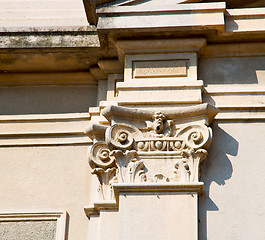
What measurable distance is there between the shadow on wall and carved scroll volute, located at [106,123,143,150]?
0.76 meters

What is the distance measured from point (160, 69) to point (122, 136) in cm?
93

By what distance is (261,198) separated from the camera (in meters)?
7.75

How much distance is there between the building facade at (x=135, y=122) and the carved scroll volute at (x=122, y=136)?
0.01 metres

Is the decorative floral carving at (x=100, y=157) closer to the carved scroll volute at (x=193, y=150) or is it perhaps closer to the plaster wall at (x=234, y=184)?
the carved scroll volute at (x=193, y=150)

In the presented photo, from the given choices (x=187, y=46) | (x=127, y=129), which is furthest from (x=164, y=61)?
(x=127, y=129)

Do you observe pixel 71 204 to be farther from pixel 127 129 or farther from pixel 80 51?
pixel 80 51

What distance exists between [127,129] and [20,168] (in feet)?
4.56

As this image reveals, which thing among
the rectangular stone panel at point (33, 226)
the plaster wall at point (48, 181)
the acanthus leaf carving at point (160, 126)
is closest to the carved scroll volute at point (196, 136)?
the acanthus leaf carving at point (160, 126)

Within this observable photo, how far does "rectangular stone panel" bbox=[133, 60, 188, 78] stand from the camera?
27.9ft

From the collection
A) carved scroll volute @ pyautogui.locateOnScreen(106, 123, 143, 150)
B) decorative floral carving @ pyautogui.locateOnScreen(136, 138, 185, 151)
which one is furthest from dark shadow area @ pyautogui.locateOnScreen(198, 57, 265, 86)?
carved scroll volute @ pyautogui.locateOnScreen(106, 123, 143, 150)

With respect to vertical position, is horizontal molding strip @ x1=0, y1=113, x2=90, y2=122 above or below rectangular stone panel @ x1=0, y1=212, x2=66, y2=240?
above

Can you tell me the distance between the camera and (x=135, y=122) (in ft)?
27.0

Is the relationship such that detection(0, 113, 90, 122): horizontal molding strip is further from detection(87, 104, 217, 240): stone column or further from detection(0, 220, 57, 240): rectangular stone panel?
detection(0, 220, 57, 240): rectangular stone panel

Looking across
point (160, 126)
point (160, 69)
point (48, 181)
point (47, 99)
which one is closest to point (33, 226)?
point (48, 181)
